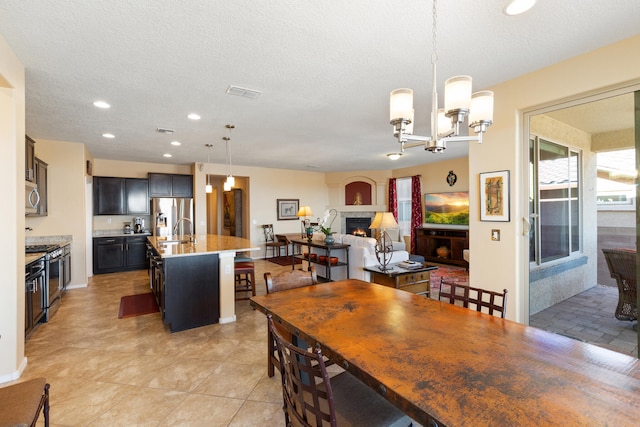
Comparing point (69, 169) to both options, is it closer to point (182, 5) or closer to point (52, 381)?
point (52, 381)

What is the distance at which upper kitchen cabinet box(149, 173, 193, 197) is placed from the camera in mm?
6992

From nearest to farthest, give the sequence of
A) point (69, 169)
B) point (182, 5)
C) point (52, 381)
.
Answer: point (182, 5) → point (52, 381) → point (69, 169)

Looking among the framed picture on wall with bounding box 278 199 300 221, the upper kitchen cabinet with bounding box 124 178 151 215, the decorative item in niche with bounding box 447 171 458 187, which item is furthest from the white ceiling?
the framed picture on wall with bounding box 278 199 300 221

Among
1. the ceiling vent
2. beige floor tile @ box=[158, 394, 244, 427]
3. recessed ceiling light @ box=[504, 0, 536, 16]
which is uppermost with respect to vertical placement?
the ceiling vent

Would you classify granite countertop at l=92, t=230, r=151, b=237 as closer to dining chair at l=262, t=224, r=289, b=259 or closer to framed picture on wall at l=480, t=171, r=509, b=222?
dining chair at l=262, t=224, r=289, b=259

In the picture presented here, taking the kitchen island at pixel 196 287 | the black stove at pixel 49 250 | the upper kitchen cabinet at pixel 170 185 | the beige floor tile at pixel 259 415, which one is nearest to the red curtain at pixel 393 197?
the upper kitchen cabinet at pixel 170 185

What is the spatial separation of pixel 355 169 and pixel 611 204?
6837mm

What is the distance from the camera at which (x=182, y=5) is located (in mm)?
1816

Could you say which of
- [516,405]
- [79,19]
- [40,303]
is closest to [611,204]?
[516,405]

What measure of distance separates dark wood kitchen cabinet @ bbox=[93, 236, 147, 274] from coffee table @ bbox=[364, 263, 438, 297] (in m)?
5.48

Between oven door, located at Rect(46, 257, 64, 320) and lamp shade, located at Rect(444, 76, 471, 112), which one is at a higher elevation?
lamp shade, located at Rect(444, 76, 471, 112)

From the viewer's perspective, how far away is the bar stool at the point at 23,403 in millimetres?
1271

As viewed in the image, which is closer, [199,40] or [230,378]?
[199,40]

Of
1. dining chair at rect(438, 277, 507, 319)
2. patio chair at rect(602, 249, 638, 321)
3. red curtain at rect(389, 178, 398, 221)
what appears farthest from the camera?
red curtain at rect(389, 178, 398, 221)
